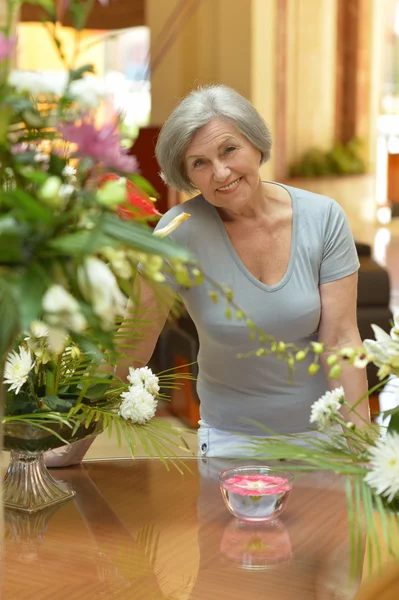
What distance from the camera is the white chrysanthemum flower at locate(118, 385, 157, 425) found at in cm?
173

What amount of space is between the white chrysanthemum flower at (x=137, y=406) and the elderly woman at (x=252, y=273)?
44cm

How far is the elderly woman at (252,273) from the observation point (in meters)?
2.17

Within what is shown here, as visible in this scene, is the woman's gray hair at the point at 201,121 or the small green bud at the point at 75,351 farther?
the woman's gray hair at the point at 201,121

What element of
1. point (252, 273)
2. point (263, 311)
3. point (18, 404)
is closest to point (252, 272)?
point (252, 273)

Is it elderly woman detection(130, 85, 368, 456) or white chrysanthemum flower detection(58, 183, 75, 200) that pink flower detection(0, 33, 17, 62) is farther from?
elderly woman detection(130, 85, 368, 456)

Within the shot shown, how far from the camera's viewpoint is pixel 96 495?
6.12 ft

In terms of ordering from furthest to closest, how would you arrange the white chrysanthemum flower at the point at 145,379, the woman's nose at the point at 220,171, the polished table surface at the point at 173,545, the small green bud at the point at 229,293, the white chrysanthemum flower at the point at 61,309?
the woman's nose at the point at 220,171 < the white chrysanthemum flower at the point at 145,379 < the polished table surface at the point at 173,545 < the small green bud at the point at 229,293 < the white chrysanthemum flower at the point at 61,309

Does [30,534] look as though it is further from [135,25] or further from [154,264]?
[135,25]

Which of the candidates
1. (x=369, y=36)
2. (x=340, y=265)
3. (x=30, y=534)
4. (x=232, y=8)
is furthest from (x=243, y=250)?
(x=369, y=36)

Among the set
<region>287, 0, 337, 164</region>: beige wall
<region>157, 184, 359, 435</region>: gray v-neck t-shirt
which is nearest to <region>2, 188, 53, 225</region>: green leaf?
<region>157, 184, 359, 435</region>: gray v-neck t-shirt

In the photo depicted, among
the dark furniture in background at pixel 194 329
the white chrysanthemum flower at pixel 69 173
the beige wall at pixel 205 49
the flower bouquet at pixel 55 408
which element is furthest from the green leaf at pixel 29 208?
the beige wall at pixel 205 49

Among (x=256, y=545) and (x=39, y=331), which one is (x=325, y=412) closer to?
(x=256, y=545)

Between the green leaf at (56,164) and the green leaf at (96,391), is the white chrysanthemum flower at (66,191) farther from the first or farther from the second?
the green leaf at (96,391)

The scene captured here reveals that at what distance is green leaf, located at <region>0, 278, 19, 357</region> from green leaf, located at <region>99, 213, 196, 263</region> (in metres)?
0.12
